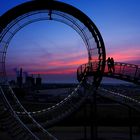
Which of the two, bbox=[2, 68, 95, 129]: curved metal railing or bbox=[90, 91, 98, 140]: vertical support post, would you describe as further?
bbox=[2, 68, 95, 129]: curved metal railing

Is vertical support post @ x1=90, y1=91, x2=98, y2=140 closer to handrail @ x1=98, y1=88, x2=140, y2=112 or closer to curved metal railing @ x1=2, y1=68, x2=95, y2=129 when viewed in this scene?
curved metal railing @ x1=2, y1=68, x2=95, y2=129

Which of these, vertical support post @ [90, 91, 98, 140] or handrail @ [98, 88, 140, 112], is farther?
handrail @ [98, 88, 140, 112]

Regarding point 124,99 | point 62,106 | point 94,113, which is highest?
point 124,99

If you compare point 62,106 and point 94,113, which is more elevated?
point 62,106

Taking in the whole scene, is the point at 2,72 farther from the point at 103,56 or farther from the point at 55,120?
the point at 103,56

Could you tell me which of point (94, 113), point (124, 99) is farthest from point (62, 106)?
point (124, 99)

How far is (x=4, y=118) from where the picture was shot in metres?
24.5

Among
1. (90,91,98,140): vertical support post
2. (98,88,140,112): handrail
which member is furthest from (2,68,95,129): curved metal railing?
(98,88,140,112): handrail

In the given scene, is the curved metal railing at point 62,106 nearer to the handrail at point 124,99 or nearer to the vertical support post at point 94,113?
the vertical support post at point 94,113

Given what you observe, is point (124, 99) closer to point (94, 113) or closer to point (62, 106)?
point (94, 113)

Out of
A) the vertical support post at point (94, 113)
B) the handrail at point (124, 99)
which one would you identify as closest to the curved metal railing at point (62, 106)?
the vertical support post at point (94, 113)

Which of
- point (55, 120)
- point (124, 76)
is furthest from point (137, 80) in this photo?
point (55, 120)

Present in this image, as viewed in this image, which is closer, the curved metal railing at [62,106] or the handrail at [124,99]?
the handrail at [124,99]

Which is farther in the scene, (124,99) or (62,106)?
(62,106)
